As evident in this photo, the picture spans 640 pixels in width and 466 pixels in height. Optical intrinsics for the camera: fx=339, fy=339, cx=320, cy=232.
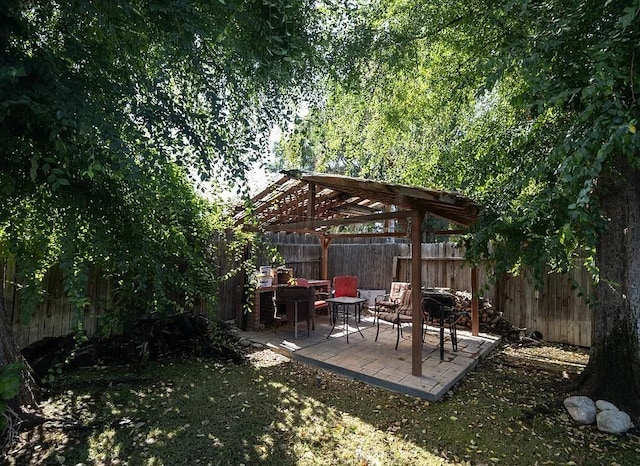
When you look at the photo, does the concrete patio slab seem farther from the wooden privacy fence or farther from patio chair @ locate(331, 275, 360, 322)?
patio chair @ locate(331, 275, 360, 322)

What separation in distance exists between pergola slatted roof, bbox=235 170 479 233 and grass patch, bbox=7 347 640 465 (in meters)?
1.98

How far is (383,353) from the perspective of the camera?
489 cm

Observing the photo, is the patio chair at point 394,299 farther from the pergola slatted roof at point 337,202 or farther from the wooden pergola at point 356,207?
the pergola slatted roof at point 337,202

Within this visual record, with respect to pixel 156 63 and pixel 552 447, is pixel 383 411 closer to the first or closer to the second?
pixel 552 447

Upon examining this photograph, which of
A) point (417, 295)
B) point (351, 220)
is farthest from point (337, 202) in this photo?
point (417, 295)

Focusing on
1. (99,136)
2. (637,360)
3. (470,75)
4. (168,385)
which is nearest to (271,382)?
(168,385)

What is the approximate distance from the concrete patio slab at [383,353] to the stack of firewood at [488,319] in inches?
13.2

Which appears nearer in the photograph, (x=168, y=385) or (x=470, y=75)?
(x=168, y=385)

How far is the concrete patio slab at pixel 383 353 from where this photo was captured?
386 centimetres

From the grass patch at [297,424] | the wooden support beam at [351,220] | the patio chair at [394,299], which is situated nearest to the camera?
the grass patch at [297,424]

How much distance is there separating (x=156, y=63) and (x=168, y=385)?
3.22m

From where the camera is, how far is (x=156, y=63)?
255 cm

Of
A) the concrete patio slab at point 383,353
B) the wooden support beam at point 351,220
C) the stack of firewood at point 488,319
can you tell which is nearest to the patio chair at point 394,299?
the concrete patio slab at point 383,353

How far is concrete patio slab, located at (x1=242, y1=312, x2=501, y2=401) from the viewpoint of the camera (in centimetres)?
386
